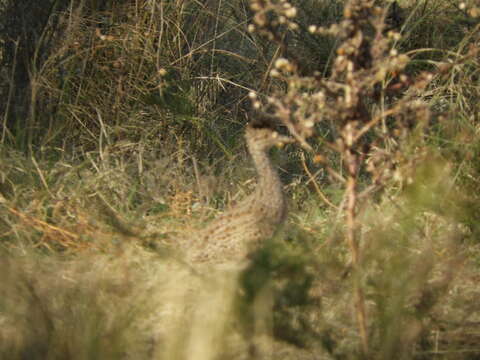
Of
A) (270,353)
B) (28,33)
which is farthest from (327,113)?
(28,33)

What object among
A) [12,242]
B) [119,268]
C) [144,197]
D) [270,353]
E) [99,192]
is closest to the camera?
[270,353]

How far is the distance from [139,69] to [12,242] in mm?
1844

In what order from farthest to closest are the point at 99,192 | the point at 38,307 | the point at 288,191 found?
the point at 288,191
the point at 99,192
the point at 38,307

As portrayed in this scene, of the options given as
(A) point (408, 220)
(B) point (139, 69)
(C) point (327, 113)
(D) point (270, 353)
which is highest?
(B) point (139, 69)

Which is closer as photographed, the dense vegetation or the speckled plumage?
the dense vegetation

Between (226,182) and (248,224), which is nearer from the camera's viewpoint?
(248,224)

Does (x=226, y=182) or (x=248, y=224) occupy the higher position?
(x=226, y=182)

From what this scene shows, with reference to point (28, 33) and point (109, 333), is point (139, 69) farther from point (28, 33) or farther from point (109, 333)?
point (109, 333)

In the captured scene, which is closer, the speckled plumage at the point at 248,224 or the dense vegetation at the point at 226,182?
the dense vegetation at the point at 226,182

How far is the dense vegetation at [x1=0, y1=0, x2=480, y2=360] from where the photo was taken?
2.55m

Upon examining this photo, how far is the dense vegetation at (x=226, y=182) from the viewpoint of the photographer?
2.55 m

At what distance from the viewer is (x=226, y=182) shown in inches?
189

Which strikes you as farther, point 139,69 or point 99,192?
point 139,69

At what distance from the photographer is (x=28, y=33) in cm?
526
